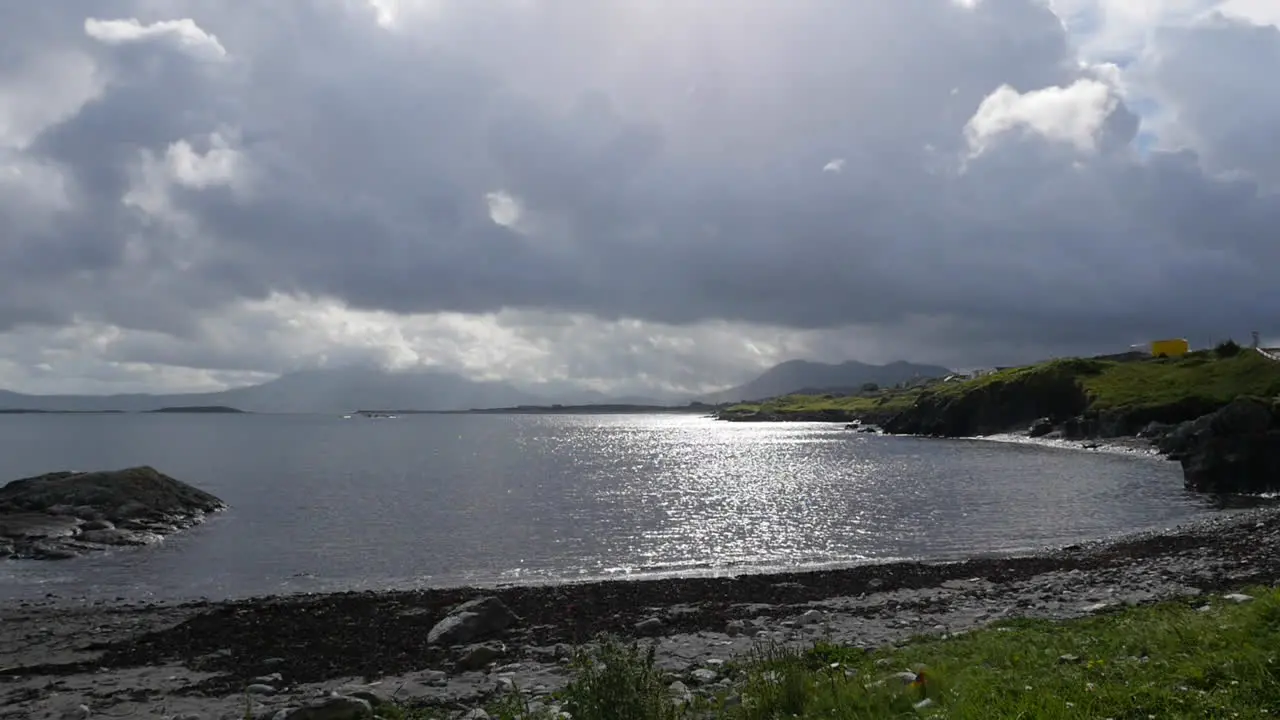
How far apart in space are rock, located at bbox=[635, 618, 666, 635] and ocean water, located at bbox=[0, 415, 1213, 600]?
12.0 metres

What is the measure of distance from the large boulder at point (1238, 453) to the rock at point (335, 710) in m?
67.8

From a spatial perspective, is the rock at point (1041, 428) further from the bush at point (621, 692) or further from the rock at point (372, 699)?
the bush at point (621, 692)

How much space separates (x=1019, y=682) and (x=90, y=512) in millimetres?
56115

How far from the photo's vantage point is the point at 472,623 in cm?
2488

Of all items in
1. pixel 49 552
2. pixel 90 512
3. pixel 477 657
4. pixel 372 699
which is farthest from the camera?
pixel 90 512

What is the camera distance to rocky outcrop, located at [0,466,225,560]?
45.8 meters

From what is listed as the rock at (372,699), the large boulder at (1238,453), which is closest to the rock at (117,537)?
the rock at (372,699)

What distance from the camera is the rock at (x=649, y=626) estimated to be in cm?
2466

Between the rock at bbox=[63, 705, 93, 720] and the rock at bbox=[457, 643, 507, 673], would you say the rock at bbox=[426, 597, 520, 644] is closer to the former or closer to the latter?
the rock at bbox=[457, 643, 507, 673]

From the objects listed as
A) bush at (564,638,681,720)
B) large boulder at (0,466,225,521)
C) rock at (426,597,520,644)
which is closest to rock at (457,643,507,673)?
rock at (426,597,520,644)

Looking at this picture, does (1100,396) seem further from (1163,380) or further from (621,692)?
(621,692)

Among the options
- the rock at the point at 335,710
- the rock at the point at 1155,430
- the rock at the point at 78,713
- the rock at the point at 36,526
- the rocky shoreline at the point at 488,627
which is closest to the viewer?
the rock at the point at 335,710

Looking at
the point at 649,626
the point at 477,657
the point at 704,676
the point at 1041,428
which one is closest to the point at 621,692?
the point at 704,676

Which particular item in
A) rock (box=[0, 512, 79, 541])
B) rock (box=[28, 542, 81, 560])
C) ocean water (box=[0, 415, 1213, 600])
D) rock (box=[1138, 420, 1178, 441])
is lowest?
ocean water (box=[0, 415, 1213, 600])
